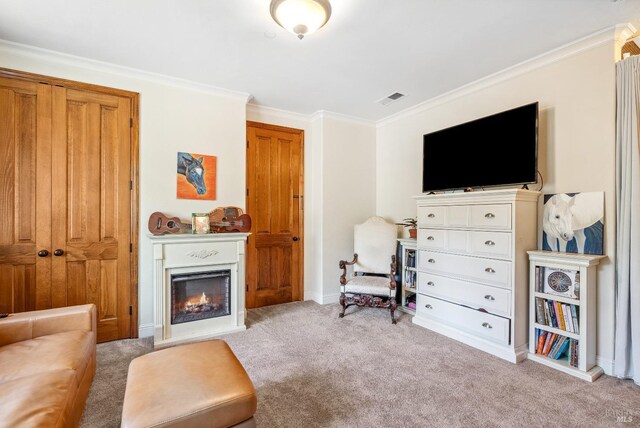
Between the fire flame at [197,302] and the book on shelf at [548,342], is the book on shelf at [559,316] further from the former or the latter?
the fire flame at [197,302]

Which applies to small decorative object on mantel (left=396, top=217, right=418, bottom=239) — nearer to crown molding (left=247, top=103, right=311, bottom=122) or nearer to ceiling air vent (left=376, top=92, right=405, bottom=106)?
ceiling air vent (left=376, top=92, right=405, bottom=106)

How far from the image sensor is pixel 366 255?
417 centimetres

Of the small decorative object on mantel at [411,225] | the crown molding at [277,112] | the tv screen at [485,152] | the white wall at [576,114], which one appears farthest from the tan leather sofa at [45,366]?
the white wall at [576,114]

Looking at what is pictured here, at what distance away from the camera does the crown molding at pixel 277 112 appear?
4.09 m

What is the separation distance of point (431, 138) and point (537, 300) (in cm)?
205

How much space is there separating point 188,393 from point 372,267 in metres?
3.04

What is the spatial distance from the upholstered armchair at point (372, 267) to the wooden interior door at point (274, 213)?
87 centimetres

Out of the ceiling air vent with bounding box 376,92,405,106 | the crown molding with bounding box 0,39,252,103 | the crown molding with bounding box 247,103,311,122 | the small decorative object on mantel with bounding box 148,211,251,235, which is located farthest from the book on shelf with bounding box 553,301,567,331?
the crown molding with bounding box 0,39,252,103

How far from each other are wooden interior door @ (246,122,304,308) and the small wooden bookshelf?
1480 millimetres

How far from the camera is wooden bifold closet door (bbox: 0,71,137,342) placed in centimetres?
265

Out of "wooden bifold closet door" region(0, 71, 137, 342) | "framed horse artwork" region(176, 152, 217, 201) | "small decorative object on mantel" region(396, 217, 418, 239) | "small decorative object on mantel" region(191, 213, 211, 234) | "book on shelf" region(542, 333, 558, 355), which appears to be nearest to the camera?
"book on shelf" region(542, 333, 558, 355)

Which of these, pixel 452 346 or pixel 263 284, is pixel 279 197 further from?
pixel 452 346

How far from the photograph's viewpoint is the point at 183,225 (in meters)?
3.27

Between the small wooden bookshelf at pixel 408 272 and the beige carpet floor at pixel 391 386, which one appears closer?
the beige carpet floor at pixel 391 386
